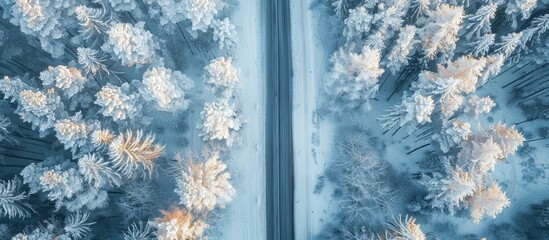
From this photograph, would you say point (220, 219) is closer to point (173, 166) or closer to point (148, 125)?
point (173, 166)

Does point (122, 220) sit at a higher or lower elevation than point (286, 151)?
lower

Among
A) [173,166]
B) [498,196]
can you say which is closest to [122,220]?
[173,166]

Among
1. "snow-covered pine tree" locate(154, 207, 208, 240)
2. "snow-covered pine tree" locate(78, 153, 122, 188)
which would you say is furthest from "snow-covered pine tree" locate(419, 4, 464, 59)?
"snow-covered pine tree" locate(78, 153, 122, 188)

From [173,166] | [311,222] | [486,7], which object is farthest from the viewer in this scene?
[311,222]

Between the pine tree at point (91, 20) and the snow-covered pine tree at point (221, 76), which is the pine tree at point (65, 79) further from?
the snow-covered pine tree at point (221, 76)

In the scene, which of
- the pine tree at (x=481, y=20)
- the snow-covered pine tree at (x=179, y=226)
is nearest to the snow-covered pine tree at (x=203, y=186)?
the snow-covered pine tree at (x=179, y=226)

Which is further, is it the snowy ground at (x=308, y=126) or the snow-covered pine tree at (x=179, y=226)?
the snowy ground at (x=308, y=126)

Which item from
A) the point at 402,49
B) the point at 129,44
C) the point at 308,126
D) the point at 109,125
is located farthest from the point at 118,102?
the point at 402,49
